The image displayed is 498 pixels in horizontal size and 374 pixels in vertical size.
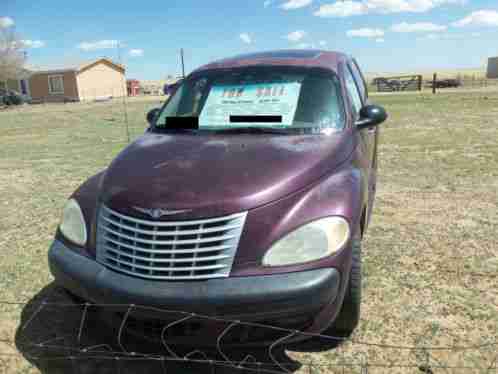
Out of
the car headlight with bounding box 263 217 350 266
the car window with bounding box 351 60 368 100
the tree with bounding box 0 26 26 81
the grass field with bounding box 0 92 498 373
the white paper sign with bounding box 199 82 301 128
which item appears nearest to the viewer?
the car headlight with bounding box 263 217 350 266

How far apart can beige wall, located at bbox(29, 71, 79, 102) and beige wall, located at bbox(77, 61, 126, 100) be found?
23.0 inches

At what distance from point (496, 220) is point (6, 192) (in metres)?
6.64

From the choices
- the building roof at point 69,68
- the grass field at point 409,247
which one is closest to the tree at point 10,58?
the building roof at point 69,68

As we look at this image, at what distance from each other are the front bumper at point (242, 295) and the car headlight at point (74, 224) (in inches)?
19.0

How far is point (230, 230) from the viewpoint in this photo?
226 cm

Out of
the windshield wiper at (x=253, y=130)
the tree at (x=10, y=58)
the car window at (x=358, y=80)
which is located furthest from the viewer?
the tree at (x=10, y=58)

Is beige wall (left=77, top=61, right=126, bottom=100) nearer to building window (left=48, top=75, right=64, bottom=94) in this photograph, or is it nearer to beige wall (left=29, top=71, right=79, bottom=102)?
beige wall (left=29, top=71, right=79, bottom=102)

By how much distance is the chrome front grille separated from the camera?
2240mm

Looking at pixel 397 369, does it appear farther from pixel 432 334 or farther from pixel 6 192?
pixel 6 192

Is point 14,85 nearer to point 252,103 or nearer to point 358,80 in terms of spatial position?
point 358,80

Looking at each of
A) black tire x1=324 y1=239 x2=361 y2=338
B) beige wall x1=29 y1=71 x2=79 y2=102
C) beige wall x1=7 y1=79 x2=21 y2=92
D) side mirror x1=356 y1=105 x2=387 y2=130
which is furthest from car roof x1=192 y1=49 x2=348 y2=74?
beige wall x1=7 y1=79 x2=21 y2=92

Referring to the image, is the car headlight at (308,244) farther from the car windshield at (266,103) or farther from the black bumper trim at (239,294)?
the car windshield at (266,103)

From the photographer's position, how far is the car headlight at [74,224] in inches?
106

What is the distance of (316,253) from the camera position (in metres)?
2.27
